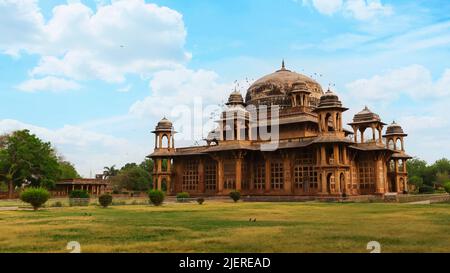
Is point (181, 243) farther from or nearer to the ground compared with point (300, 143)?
nearer to the ground

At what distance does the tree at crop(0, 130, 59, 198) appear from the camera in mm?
50094

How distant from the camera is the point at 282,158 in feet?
130

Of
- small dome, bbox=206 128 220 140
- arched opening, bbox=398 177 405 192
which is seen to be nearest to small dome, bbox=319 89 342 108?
arched opening, bbox=398 177 405 192

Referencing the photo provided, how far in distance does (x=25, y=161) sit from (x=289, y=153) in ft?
105

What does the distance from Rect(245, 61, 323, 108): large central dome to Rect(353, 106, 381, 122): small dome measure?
573 centimetres

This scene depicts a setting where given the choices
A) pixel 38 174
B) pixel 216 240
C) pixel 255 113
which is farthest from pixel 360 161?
pixel 38 174

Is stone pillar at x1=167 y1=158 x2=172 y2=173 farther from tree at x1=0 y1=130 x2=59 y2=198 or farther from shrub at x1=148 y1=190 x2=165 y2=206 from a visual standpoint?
shrub at x1=148 y1=190 x2=165 y2=206

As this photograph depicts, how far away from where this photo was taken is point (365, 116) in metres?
42.6

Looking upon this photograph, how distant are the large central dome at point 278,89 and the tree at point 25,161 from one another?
25.7 meters

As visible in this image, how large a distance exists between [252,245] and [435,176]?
72112 mm

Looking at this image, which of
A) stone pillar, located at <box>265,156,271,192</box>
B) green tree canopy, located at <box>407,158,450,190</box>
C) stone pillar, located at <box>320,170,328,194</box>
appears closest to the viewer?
stone pillar, located at <box>320,170,328,194</box>

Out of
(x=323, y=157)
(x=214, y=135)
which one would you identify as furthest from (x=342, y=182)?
(x=214, y=135)
